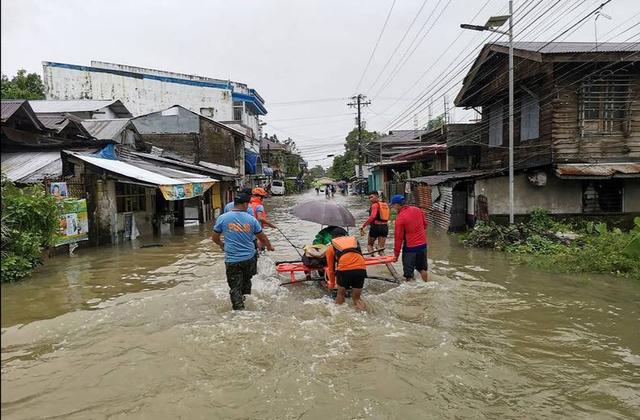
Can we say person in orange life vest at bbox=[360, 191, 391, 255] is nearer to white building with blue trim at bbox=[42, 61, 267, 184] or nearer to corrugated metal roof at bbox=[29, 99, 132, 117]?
corrugated metal roof at bbox=[29, 99, 132, 117]

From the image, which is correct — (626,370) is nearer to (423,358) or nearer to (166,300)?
(423,358)

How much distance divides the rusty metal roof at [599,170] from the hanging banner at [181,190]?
1159 centimetres

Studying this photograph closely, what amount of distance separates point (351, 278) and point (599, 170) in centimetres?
1075

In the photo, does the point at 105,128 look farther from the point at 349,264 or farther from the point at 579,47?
the point at 579,47

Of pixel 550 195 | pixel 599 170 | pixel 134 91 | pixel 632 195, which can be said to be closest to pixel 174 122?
pixel 134 91

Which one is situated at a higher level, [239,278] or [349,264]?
[349,264]

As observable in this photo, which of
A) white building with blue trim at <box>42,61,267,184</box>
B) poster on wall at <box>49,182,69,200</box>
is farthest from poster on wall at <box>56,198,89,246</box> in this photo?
white building with blue trim at <box>42,61,267,184</box>

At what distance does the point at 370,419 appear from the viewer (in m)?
4.21

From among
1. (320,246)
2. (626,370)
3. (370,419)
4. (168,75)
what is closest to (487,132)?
(320,246)

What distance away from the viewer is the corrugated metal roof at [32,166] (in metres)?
12.1

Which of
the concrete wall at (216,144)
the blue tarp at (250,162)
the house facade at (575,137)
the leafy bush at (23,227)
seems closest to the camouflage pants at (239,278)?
the leafy bush at (23,227)

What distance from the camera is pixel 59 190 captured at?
12.4m

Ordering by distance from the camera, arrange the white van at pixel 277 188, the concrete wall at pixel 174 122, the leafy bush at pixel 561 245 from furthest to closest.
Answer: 1. the white van at pixel 277 188
2. the concrete wall at pixel 174 122
3. the leafy bush at pixel 561 245

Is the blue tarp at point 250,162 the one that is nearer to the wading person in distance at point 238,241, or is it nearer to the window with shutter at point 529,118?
the window with shutter at point 529,118
